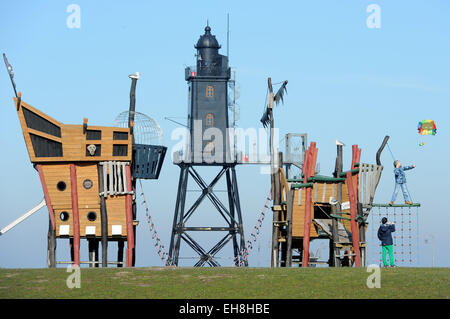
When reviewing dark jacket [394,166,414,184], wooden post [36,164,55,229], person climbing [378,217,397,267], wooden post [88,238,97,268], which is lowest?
wooden post [88,238,97,268]

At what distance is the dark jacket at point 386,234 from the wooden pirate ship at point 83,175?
1345 centimetres

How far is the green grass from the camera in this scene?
27.0 m

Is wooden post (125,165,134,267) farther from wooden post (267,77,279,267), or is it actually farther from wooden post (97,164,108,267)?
wooden post (267,77,279,267)

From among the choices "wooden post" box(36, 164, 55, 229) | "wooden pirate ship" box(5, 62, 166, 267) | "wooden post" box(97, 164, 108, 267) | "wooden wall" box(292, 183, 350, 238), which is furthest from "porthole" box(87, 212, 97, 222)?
"wooden wall" box(292, 183, 350, 238)

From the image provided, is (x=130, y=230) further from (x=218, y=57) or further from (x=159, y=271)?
(x=218, y=57)

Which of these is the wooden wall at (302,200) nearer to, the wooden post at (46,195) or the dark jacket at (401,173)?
the dark jacket at (401,173)

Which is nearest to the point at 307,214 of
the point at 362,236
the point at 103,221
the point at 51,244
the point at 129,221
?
the point at 362,236

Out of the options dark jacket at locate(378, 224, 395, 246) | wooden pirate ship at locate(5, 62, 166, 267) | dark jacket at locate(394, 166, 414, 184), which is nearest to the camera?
dark jacket at locate(378, 224, 395, 246)

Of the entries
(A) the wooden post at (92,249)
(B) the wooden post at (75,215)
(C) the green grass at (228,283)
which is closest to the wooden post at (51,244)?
(B) the wooden post at (75,215)

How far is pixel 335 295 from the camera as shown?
87.6 ft

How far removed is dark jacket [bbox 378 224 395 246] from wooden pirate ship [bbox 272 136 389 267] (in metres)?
2.65

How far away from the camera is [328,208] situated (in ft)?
148

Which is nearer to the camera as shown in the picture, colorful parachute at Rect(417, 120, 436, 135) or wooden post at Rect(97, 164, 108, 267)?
colorful parachute at Rect(417, 120, 436, 135)

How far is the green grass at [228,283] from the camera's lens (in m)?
27.0
